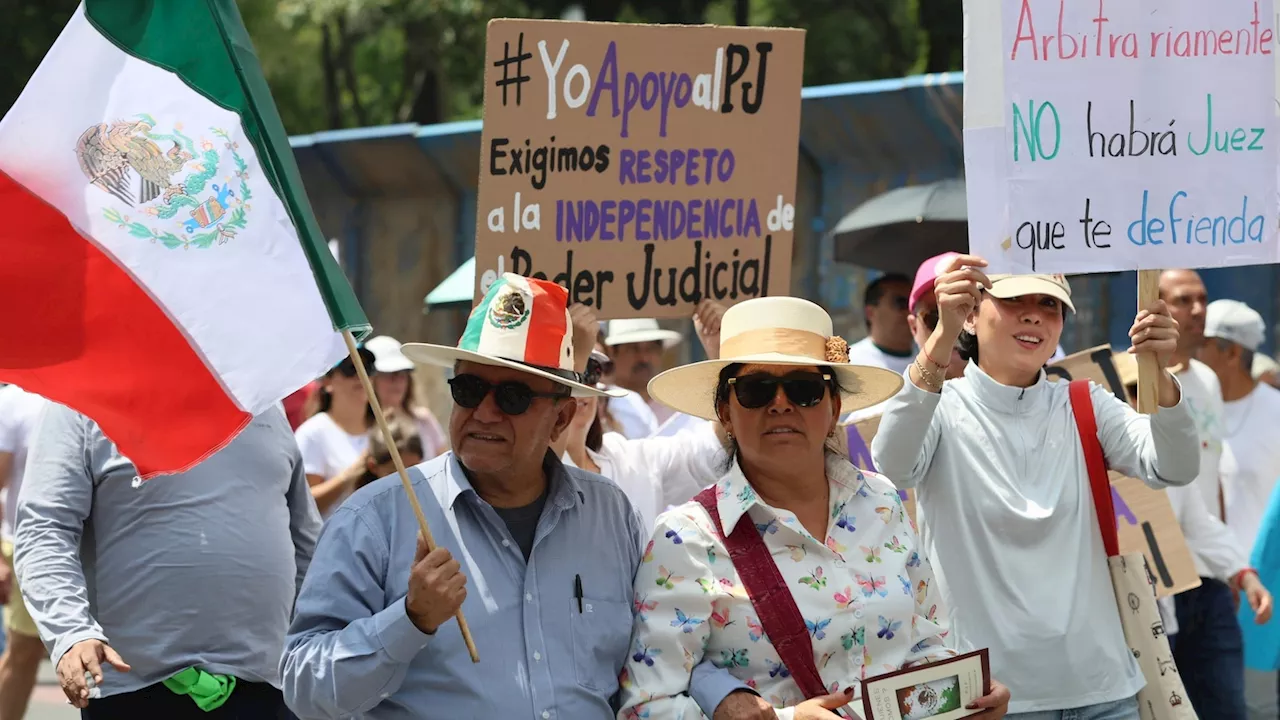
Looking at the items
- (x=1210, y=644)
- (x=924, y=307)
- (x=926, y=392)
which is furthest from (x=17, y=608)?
(x=1210, y=644)

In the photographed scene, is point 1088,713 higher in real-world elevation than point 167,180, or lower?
lower

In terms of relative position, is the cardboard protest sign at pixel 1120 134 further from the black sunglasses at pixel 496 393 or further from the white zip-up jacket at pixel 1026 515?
the black sunglasses at pixel 496 393

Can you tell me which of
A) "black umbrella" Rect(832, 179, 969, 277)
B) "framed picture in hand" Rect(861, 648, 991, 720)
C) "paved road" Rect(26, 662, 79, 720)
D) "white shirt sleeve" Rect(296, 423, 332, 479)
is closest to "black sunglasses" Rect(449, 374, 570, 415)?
"framed picture in hand" Rect(861, 648, 991, 720)

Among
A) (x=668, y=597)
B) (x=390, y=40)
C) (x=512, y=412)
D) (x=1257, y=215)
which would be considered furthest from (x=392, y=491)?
(x=390, y=40)

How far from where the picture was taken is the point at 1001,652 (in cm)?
500

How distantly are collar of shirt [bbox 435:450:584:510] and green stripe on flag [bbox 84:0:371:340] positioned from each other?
1.27 feet

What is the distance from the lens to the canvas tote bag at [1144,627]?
16.6 ft

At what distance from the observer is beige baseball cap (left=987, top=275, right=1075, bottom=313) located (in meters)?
5.14

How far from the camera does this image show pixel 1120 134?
4.90m

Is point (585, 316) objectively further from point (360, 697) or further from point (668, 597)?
point (360, 697)

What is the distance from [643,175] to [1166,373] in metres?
→ 1.86

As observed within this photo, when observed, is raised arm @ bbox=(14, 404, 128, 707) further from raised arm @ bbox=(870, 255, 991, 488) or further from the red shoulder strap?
the red shoulder strap

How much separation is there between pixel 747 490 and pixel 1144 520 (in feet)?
8.19

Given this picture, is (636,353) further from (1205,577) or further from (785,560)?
(785,560)
